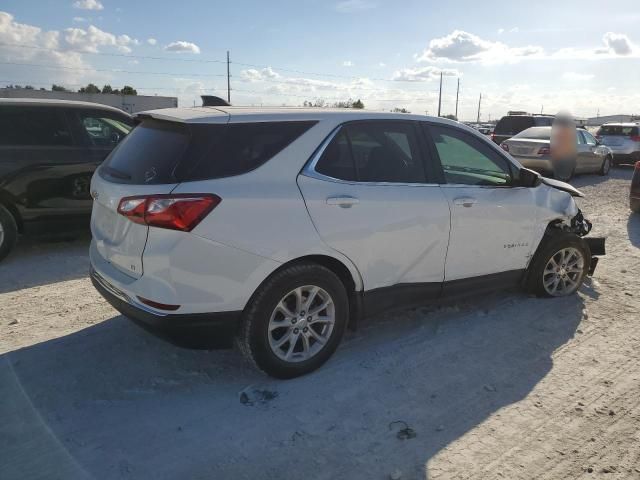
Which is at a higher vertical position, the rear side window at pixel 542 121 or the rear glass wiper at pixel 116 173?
the rear side window at pixel 542 121

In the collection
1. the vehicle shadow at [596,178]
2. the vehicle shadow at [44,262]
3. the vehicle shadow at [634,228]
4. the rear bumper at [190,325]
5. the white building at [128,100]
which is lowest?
the vehicle shadow at [44,262]

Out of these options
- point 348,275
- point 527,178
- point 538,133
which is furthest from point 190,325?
point 538,133

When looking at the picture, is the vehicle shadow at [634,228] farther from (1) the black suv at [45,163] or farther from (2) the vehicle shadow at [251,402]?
(1) the black suv at [45,163]

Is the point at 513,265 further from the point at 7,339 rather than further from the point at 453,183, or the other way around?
the point at 7,339

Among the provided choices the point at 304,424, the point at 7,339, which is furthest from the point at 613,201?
the point at 7,339

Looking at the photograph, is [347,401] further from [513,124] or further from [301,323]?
[513,124]

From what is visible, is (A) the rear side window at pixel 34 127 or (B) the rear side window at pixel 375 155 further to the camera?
(A) the rear side window at pixel 34 127

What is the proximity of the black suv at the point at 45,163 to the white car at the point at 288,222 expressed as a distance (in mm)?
2757

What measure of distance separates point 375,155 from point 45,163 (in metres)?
4.16

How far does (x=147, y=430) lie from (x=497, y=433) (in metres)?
1.97

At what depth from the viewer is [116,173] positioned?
3471 millimetres

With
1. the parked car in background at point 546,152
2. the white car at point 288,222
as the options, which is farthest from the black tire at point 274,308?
the parked car in background at point 546,152

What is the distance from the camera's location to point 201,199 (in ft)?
9.82

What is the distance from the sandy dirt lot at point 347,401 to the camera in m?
2.75
